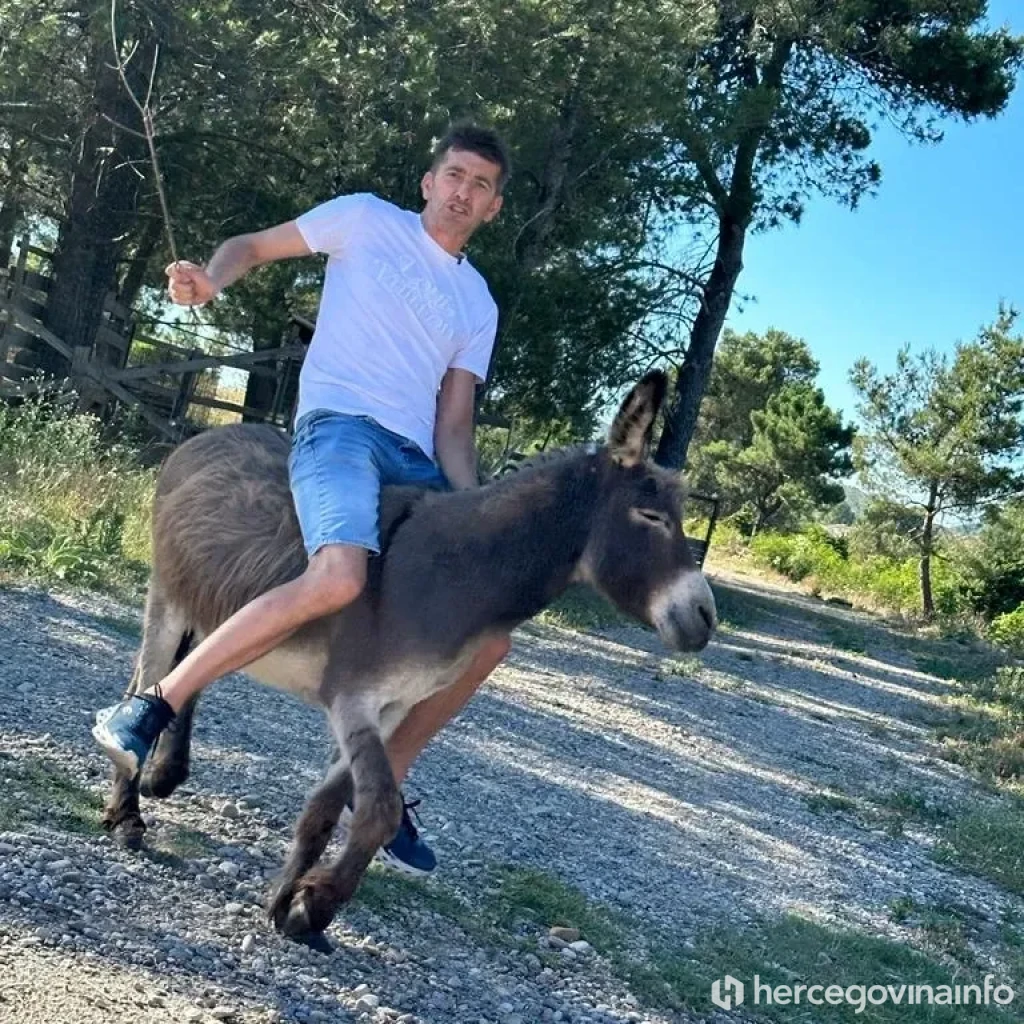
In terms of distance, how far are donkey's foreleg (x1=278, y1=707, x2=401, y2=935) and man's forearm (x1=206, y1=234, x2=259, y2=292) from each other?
156cm

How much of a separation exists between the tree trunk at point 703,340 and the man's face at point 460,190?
1779 cm

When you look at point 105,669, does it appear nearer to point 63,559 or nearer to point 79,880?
point 63,559

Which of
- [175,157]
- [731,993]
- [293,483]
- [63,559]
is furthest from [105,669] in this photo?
[175,157]

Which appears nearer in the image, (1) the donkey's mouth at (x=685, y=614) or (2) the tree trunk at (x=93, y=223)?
(1) the donkey's mouth at (x=685, y=614)

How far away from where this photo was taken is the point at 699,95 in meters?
17.3

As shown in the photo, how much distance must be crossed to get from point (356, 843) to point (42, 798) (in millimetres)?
1394

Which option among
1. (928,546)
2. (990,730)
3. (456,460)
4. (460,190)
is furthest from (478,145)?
(928,546)

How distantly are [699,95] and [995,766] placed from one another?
9735 mm

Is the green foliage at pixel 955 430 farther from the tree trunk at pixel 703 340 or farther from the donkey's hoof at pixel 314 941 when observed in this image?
the donkey's hoof at pixel 314 941

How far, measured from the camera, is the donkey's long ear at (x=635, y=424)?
3.85 meters

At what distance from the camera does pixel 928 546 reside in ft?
109

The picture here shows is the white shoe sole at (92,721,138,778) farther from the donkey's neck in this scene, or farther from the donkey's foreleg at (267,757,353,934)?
the donkey's neck

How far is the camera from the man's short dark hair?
439cm

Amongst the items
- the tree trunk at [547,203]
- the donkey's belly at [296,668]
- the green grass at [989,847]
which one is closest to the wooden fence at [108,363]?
the tree trunk at [547,203]
